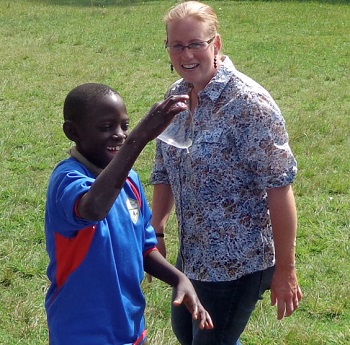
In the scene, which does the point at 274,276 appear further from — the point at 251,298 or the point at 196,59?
the point at 196,59

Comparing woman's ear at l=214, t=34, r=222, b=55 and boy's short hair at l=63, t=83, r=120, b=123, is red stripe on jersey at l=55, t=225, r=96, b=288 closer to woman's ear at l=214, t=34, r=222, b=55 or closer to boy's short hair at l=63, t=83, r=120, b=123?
boy's short hair at l=63, t=83, r=120, b=123

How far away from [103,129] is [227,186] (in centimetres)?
68

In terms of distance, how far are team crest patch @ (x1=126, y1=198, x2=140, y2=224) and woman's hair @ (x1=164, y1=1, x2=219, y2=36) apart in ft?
2.39

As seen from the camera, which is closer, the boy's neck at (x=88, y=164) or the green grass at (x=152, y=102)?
the boy's neck at (x=88, y=164)

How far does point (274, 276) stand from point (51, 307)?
0.86 m

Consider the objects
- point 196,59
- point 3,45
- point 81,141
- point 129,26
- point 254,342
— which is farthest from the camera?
point 129,26

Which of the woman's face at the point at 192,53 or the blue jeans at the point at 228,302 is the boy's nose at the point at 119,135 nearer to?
the woman's face at the point at 192,53

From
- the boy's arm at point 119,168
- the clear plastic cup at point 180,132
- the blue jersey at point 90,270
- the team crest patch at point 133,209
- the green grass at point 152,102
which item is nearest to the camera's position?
the boy's arm at point 119,168

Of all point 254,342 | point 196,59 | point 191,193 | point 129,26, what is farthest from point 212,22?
point 129,26

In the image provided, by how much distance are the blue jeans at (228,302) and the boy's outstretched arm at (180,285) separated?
0.36m

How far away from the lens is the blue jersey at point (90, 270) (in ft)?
7.41

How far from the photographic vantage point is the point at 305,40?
1473cm

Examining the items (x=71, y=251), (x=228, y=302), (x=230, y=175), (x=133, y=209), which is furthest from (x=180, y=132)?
(x=71, y=251)

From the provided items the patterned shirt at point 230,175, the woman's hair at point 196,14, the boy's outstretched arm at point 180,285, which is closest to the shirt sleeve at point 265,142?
the patterned shirt at point 230,175
